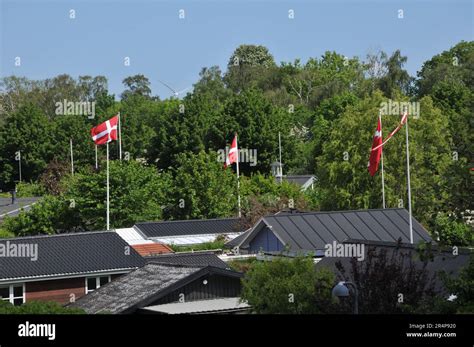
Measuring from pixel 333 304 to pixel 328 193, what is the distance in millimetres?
34026

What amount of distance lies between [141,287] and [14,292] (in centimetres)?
857

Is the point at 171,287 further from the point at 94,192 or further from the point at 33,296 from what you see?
the point at 94,192

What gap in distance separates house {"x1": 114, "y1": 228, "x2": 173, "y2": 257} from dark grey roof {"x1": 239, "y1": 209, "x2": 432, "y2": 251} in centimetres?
419

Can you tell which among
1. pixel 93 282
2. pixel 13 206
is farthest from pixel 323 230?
pixel 13 206

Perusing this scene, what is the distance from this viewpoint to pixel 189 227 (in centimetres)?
4225

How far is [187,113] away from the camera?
67.9 meters

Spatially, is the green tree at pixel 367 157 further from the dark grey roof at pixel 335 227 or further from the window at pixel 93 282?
the window at pixel 93 282

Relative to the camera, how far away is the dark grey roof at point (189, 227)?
39.9 metres

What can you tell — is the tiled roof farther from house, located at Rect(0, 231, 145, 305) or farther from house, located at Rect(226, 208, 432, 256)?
house, located at Rect(0, 231, 145, 305)

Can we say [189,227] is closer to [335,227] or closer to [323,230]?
[335,227]

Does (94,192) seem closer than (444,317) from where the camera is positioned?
No

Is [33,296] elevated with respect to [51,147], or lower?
lower

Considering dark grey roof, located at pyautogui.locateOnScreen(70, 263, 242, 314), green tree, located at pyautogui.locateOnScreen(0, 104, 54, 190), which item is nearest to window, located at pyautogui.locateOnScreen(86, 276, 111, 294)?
dark grey roof, located at pyautogui.locateOnScreen(70, 263, 242, 314)

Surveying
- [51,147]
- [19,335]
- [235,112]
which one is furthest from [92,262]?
[51,147]
